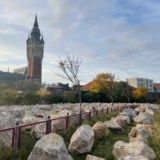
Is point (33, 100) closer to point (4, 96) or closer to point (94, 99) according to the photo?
point (4, 96)

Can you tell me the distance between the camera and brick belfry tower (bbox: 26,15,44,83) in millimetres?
79188

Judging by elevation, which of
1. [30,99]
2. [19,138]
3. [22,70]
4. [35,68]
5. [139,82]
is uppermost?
[22,70]

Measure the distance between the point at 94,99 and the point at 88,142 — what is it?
30.3 metres

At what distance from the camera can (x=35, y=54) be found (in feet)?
265

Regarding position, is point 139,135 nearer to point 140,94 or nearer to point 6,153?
point 6,153

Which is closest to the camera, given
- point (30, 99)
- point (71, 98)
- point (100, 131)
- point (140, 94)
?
point (100, 131)

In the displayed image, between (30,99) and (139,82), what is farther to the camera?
(139,82)

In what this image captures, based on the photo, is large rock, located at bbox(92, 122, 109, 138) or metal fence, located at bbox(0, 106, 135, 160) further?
large rock, located at bbox(92, 122, 109, 138)

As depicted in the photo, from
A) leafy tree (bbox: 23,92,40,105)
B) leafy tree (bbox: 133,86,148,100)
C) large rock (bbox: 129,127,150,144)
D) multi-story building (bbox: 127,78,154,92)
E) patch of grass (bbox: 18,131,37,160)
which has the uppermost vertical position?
multi-story building (bbox: 127,78,154,92)

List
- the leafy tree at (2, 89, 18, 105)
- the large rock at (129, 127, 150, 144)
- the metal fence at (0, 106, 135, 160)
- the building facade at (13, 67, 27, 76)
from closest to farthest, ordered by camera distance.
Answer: the metal fence at (0, 106, 135, 160)
the large rock at (129, 127, 150, 144)
the leafy tree at (2, 89, 18, 105)
the building facade at (13, 67, 27, 76)

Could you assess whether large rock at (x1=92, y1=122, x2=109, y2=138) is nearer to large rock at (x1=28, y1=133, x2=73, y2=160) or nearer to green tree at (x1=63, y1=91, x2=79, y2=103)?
large rock at (x1=28, y1=133, x2=73, y2=160)

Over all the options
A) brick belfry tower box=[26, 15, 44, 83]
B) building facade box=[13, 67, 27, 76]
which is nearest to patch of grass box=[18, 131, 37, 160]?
brick belfry tower box=[26, 15, 44, 83]

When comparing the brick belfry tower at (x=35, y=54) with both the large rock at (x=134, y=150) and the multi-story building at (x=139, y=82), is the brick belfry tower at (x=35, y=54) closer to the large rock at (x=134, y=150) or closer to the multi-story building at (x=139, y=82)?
the multi-story building at (x=139, y=82)

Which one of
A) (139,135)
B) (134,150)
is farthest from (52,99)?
(134,150)
